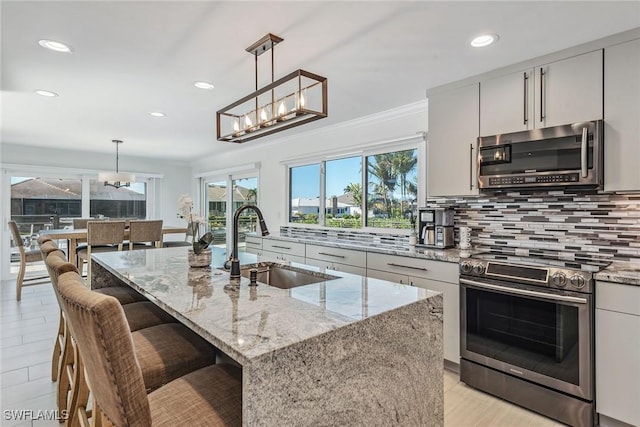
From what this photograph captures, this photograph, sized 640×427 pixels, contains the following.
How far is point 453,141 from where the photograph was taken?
9.53 feet

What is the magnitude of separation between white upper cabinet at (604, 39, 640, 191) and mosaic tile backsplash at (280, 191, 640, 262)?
328mm

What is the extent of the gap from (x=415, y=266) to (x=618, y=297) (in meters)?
1.24

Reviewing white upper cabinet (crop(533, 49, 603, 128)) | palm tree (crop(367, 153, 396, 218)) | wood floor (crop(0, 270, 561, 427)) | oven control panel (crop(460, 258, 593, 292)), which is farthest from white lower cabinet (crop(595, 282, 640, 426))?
palm tree (crop(367, 153, 396, 218))

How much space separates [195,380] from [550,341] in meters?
2.08

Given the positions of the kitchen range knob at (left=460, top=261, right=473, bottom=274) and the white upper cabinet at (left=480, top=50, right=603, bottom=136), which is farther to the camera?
the kitchen range knob at (left=460, top=261, right=473, bottom=274)

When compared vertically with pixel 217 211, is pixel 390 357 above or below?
below

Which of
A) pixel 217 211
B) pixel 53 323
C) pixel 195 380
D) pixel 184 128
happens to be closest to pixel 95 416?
pixel 195 380

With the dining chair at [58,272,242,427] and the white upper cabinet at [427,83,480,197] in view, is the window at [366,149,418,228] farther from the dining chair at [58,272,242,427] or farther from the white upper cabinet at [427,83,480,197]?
the dining chair at [58,272,242,427]

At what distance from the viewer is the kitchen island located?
94 centimetres

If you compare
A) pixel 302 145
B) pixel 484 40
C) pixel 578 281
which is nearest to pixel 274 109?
pixel 484 40

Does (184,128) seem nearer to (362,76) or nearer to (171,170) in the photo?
(362,76)

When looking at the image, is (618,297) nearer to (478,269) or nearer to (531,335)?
(531,335)

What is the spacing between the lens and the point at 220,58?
249 cm

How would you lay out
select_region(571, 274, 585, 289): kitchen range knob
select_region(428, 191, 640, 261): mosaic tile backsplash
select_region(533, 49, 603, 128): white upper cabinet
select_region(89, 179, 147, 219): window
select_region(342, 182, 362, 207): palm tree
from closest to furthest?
select_region(571, 274, 585, 289): kitchen range knob
select_region(533, 49, 603, 128): white upper cabinet
select_region(428, 191, 640, 261): mosaic tile backsplash
select_region(342, 182, 362, 207): palm tree
select_region(89, 179, 147, 219): window
